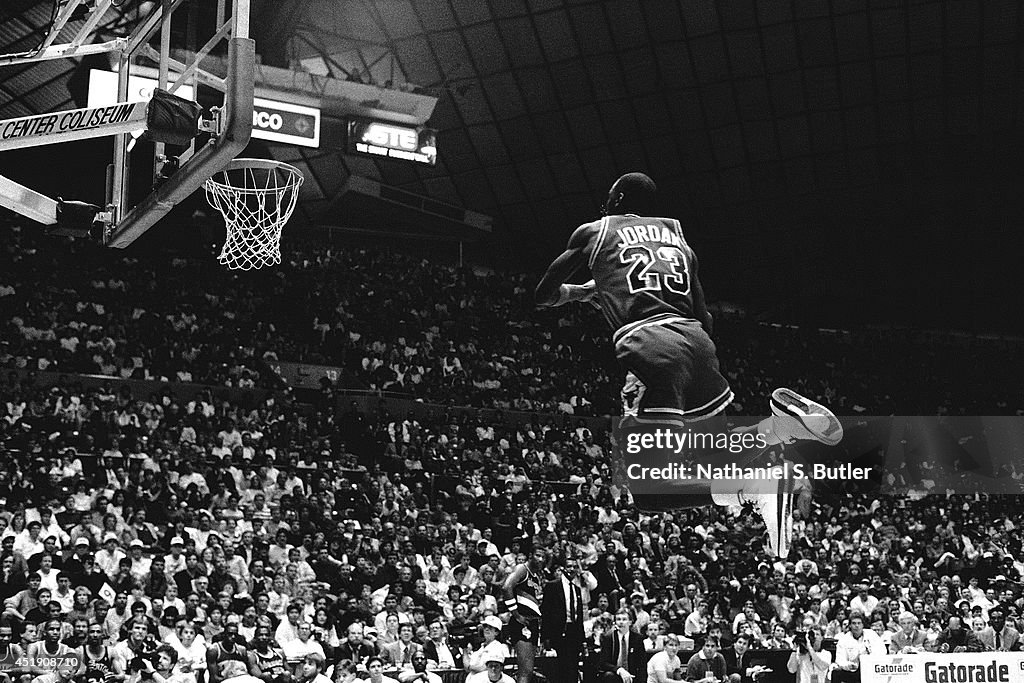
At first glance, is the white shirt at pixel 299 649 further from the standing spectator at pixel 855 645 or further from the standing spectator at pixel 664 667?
the standing spectator at pixel 855 645

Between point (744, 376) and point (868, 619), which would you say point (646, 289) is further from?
point (744, 376)

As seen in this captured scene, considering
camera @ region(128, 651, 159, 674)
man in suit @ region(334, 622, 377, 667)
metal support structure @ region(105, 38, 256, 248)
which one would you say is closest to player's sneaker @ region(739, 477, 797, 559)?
man in suit @ region(334, 622, 377, 667)

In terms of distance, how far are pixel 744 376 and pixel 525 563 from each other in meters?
16.7

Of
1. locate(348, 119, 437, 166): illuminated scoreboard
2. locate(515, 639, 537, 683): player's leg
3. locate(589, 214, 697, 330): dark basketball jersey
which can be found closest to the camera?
locate(589, 214, 697, 330): dark basketball jersey

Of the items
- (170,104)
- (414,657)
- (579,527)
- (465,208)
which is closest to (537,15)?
(465,208)

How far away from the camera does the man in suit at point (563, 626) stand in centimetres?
1681

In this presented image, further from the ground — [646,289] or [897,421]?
[897,421]

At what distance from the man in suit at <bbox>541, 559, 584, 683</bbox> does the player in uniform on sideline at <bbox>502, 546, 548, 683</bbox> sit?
0.23 meters

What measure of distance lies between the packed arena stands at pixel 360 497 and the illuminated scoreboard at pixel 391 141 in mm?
3841

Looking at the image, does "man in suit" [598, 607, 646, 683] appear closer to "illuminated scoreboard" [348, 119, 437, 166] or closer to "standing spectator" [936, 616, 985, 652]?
"standing spectator" [936, 616, 985, 652]

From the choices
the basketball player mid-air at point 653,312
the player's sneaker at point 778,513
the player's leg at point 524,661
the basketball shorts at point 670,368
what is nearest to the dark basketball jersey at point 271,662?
the player's leg at point 524,661

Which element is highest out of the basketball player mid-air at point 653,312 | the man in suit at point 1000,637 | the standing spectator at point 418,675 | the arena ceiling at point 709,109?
the arena ceiling at point 709,109

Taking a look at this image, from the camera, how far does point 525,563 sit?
64.7 feet

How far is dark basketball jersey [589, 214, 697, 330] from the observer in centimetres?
620
